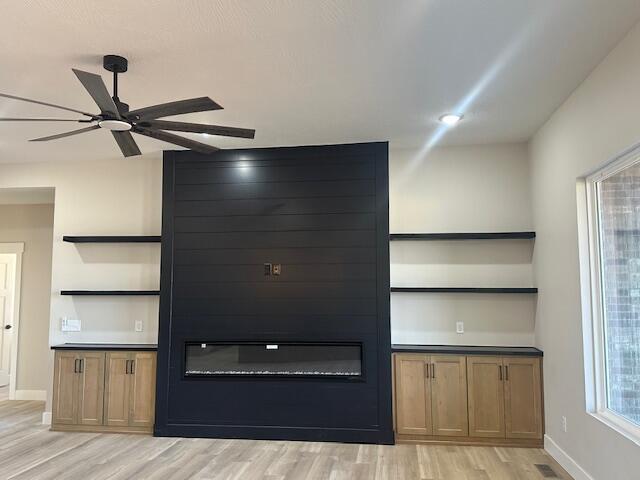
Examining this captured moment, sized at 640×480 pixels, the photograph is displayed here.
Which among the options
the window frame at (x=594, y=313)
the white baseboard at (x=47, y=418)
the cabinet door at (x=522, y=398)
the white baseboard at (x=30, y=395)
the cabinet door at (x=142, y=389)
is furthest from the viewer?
the white baseboard at (x=30, y=395)

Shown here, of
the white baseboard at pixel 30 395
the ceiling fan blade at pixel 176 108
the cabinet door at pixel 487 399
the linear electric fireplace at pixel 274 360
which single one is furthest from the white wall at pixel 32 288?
the cabinet door at pixel 487 399

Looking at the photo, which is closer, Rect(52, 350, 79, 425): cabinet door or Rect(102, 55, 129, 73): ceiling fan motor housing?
Rect(102, 55, 129, 73): ceiling fan motor housing

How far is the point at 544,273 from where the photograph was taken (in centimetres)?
434

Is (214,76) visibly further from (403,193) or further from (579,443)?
(579,443)

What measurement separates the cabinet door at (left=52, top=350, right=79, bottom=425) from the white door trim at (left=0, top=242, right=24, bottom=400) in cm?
213

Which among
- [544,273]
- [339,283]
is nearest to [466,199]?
[544,273]

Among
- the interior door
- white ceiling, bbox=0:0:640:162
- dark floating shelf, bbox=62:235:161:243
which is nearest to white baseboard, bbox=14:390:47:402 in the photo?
the interior door

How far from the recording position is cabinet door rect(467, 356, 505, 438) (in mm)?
4430

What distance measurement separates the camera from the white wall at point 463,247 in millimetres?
4773

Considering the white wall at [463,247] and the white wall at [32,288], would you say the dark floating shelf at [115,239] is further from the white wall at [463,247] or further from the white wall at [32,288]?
the white wall at [463,247]

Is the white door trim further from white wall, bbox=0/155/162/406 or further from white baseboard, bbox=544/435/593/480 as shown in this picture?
white baseboard, bbox=544/435/593/480

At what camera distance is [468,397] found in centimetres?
448

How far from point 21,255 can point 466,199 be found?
6004mm

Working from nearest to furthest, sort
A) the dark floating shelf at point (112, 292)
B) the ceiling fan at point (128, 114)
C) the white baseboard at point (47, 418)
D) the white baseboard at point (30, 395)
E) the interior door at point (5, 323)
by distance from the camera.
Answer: the ceiling fan at point (128, 114) → the dark floating shelf at point (112, 292) → the white baseboard at point (47, 418) → the white baseboard at point (30, 395) → the interior door at point (5, 323)
